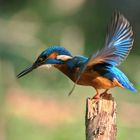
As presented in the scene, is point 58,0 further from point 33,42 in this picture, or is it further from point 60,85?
point 60,85

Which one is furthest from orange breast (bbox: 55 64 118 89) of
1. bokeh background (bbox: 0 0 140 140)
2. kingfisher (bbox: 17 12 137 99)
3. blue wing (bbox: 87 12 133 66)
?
bokeh background (bbox: 0 0 140 140)

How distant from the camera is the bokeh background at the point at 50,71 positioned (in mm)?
7145

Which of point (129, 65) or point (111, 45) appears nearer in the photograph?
point (111, 45)

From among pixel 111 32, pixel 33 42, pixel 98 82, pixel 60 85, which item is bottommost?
pixel 98 82

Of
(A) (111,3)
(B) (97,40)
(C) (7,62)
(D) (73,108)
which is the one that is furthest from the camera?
(A) (111,3)

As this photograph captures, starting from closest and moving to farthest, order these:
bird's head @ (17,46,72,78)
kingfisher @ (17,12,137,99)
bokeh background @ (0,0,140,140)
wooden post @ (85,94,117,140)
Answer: wooden post @ (85,94,117,140)
kingfisher @ (17,12,137,99)
bird's head @ (17,46,72,78)
bokeh background @ (0,0,140,140)

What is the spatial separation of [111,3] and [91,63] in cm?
1069

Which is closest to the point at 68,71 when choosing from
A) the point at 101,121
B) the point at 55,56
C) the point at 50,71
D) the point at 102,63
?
the point at 55,56

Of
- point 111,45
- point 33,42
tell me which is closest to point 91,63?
point 111,45

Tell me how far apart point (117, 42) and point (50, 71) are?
5767 mm

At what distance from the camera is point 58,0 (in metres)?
14.8

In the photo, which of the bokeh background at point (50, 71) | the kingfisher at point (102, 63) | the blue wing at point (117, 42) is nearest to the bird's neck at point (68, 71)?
the kingfisher at point (102, 63)

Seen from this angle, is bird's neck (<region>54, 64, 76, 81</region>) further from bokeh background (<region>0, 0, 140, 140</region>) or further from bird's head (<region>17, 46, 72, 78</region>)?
bokeh background (<region>0, 0, 140, 140</region>)

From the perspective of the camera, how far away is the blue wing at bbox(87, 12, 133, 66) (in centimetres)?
→ 362
